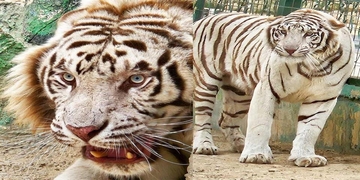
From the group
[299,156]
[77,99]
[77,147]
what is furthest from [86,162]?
[299,156]

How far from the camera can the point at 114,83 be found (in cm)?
113

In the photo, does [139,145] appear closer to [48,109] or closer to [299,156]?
[48,109]

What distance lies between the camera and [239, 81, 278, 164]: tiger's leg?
1624 millimetres

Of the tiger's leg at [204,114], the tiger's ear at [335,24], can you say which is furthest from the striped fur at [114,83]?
the tiger's ear at [335,24]

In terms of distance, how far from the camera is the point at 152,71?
3.78 ft

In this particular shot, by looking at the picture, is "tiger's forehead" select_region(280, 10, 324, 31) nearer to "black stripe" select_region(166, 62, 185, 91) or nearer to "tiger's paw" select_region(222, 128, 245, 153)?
"tiger's paw" select_region(222, 128, 245, 153)

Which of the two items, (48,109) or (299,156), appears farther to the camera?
(299,156)

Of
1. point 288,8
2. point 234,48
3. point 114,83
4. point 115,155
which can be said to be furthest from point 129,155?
point 288,8

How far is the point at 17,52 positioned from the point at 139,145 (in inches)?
14.2

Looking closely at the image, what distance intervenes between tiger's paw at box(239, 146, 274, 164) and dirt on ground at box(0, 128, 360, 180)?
1cm

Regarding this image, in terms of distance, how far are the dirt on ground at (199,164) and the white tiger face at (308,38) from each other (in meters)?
0.31

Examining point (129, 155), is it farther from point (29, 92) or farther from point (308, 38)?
point (308, 38)

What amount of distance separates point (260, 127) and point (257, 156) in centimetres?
A: 9

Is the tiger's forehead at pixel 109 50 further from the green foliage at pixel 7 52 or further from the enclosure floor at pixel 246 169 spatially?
the enclosure floor at pixel 246 169
